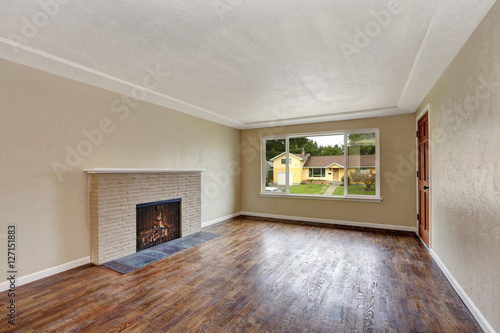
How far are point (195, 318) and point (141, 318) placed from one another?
0.48 m

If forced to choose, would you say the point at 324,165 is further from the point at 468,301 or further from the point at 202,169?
the point at 468,301

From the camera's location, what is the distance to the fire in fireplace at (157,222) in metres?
3.93

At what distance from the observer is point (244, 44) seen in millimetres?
2416

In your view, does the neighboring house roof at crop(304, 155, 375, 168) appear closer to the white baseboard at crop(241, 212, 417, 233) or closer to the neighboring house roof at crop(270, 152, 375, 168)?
the neighboring house roof at crop(270, 152, 375, 168)

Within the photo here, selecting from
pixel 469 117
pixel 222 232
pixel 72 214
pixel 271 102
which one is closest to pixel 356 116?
pixel 271 102

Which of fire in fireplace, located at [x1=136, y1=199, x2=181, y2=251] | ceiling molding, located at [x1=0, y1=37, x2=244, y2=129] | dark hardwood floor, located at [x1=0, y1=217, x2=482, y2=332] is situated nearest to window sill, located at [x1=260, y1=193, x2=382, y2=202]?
dark hardwood floor, located at [x1=0, y1=217, x2=482, y2=332]

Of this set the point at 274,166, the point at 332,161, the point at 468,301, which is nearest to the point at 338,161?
the point at 332,161

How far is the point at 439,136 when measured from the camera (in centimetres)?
313

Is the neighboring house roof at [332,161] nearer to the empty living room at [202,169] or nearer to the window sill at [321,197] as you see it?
the empty living room at [202,169]

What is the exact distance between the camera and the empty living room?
1.97 meters

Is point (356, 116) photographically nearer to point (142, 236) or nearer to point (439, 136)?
point (439, 136)

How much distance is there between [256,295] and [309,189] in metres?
4.03

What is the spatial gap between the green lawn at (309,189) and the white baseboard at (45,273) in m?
4.66

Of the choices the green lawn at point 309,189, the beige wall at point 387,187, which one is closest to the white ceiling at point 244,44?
the beige wall at point 387,187
